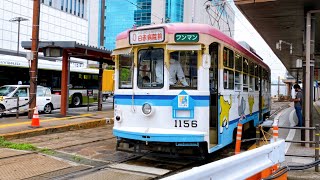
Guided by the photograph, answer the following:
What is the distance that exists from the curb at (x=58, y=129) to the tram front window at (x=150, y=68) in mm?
5306

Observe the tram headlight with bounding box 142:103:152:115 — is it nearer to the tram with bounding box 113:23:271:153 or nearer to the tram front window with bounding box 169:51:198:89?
the tram with bounding box 113:23:271:153

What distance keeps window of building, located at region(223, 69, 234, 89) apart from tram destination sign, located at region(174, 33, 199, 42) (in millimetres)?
1294

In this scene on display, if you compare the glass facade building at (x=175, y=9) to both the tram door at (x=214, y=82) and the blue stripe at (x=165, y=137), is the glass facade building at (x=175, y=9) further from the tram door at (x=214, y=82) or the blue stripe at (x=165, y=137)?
the blue stripe at (x=165, y=137)

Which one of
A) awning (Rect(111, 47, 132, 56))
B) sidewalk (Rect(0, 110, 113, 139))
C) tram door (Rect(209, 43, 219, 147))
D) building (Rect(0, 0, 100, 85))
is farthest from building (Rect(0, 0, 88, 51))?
tram door (Rect(209, 43, 219, 147))

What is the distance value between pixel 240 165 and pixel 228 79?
167 inches

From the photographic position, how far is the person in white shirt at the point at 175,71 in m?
7.81

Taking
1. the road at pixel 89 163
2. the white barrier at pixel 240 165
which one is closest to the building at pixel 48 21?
the road at pixel 89 163

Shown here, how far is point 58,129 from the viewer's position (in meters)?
13.1

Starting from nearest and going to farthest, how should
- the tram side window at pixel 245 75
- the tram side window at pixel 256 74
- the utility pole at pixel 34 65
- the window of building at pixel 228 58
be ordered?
the window of building at pixel 228 58 < the tram side window at pixel 245 75 < the tram side window at pixel 256 74 < the utility pole at pixel 34 65

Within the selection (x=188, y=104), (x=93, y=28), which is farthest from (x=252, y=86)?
(x=93, y=28)

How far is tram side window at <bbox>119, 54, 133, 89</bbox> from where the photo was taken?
8.33m

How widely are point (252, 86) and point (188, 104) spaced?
5.46 metres

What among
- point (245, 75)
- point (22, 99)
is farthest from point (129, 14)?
point (245, 75)

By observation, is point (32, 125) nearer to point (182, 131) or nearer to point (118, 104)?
point (118, 104)
